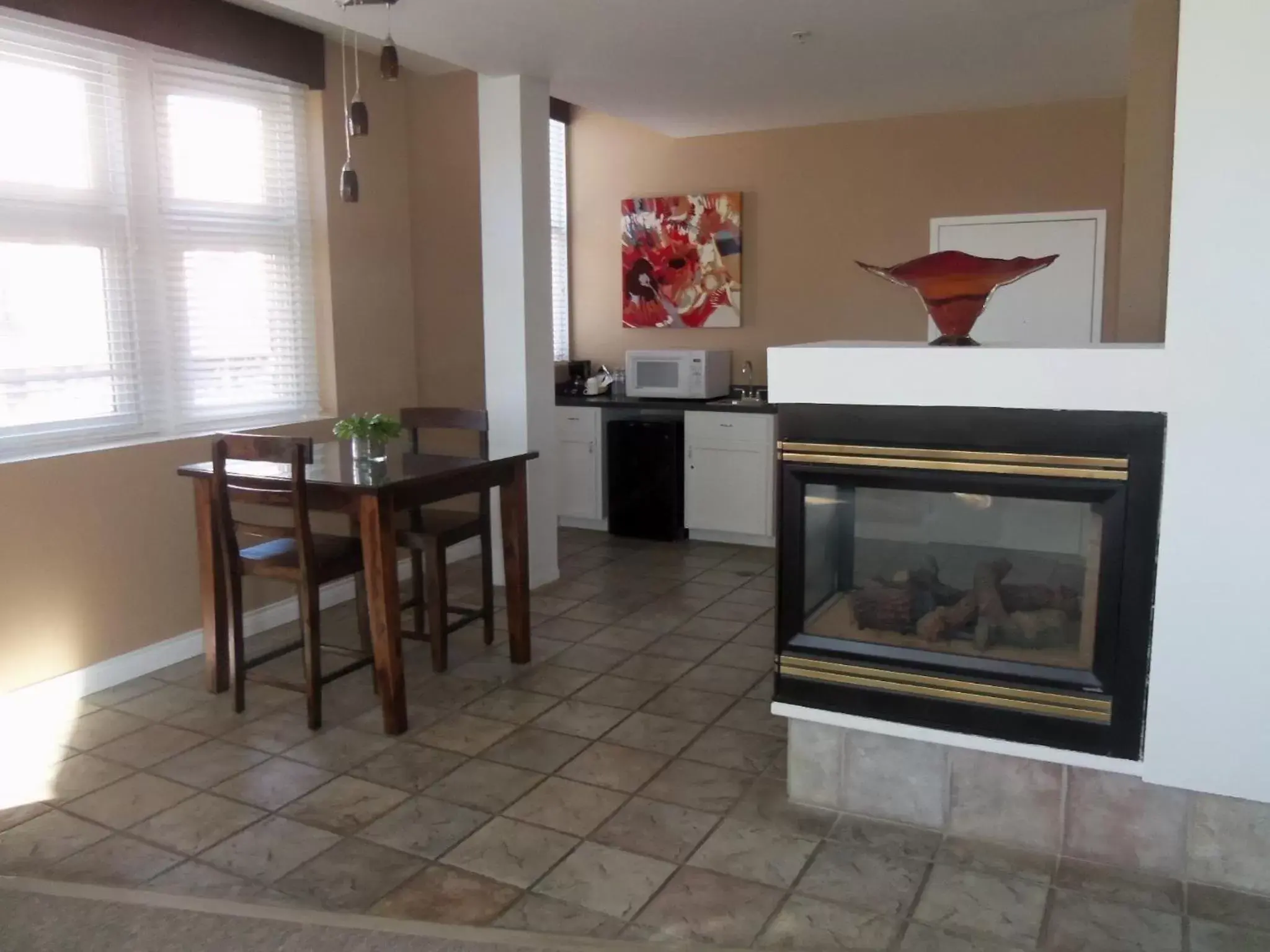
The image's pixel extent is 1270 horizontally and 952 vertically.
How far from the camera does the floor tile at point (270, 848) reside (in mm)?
2465

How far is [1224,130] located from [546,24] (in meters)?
2.45

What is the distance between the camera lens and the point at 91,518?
3668mm

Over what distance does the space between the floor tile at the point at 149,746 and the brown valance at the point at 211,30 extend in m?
2.40

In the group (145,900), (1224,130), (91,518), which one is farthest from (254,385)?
(1224,130)

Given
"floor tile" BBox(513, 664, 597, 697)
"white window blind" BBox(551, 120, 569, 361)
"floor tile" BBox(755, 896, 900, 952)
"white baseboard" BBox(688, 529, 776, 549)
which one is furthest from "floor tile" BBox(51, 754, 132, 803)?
"white window blind" BBox(551, 120, 569, 361)

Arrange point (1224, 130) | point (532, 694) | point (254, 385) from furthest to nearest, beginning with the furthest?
point (254, 385) < point (532, 694) < point (1224, 130)

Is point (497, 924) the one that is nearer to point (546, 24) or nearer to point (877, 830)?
point (877, 830)

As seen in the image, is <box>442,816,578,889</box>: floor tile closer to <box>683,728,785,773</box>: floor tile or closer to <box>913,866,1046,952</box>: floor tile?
<box>683,728,785,773</box>: floor tile

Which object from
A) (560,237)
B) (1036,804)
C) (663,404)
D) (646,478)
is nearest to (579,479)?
(646,478)

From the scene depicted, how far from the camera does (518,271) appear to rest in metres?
4.70

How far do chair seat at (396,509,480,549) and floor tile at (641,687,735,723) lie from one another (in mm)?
932

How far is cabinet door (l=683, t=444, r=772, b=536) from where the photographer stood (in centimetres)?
564

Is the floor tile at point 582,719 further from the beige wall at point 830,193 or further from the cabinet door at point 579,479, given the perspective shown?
the beige wall at point 830,193

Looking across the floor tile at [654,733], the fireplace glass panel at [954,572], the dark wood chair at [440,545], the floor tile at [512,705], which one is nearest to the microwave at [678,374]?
the dark wood chair at [440,545]
